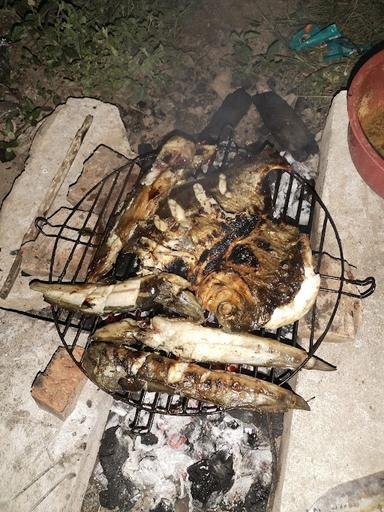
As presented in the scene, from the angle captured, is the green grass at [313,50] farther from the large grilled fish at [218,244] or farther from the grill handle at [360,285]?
the grill handle at [360,285]

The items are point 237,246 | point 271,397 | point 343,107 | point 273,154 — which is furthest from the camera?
point 343,107

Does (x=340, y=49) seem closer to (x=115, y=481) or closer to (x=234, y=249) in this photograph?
(x=234, y=249)

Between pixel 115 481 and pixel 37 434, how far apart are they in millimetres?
880

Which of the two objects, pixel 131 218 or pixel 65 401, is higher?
pixel 131 218

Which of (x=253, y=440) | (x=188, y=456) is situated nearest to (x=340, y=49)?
(x=253, y=440)

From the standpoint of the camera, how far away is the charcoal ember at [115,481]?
11.6 feet

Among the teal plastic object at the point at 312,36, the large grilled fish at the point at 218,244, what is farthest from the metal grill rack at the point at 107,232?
the teal plastic object at the point at 312,36

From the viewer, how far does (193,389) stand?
277cm

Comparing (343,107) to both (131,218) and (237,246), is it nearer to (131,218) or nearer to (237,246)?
(237,246)

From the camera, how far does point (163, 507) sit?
3.51 meters

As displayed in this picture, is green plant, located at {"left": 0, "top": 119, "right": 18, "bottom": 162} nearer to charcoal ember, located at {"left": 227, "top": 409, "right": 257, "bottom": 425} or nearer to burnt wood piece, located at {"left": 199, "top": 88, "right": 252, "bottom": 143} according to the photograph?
burnt wood piece, located at {"left": 199, "top": 88, "right": 252, "bottom": 143}

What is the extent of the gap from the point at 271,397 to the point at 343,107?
323cm

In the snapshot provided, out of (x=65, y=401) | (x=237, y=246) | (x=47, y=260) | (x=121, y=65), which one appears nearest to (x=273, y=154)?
(x=237, y=246)

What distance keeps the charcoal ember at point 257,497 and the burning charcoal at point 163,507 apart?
0.69m
